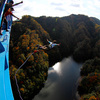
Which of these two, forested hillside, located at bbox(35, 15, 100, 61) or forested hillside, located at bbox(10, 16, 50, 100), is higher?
forested hillside, located at bbox(10, 16, 50, 100)

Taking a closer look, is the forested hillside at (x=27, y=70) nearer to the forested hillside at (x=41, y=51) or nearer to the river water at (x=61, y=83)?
the forested hillside at (x=41, y=51)

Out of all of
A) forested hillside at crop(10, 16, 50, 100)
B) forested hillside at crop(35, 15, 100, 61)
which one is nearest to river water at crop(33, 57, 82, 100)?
forested hillside at crop(10, 16, 50, 100)

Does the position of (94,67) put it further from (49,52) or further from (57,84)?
(49,52)

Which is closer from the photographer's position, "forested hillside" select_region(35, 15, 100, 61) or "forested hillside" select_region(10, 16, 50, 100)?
"forested hillside" select_region(10, 16, 50, 100)

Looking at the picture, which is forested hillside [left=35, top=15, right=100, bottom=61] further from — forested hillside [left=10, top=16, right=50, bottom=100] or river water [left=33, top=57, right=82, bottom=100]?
forested hillside [left=10, top=16, right=50, bottom=100]

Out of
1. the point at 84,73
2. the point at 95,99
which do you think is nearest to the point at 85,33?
the point at 84,73

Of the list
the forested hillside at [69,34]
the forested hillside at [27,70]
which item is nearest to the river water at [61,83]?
the forested hillside at [27,70]
